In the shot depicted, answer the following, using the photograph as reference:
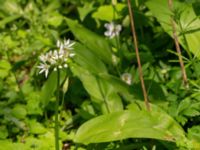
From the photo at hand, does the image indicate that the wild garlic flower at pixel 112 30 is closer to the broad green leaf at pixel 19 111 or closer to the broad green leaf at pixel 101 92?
the broad green leaf at pixel 101 92

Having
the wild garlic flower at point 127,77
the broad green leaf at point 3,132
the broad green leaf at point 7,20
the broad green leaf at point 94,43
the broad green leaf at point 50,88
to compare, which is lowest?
the broad green leaf at point 3,132

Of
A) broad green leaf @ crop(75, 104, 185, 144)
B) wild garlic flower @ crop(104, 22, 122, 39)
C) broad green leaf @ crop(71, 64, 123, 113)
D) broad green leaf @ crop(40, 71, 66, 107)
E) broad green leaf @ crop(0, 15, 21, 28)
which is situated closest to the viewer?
broad green leaf @ crop(75, 104, 185, 144)

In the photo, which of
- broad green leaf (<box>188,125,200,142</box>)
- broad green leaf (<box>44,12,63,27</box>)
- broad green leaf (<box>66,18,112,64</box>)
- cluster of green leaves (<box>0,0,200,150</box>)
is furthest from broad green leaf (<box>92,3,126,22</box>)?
broad green leaf (<box>188,125,200,142</box>)

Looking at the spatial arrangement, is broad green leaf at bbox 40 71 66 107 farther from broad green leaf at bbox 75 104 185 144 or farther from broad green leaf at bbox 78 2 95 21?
broad green leaf at bbox 78 2 95 21

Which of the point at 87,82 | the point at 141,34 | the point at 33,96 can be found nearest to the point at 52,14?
the point at 141,34

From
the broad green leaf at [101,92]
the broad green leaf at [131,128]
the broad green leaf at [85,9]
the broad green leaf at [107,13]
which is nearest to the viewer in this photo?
the broad green leaf at [131,128]

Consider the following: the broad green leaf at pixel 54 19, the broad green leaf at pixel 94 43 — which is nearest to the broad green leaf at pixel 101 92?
the broad green leaf at pixel 94 43
